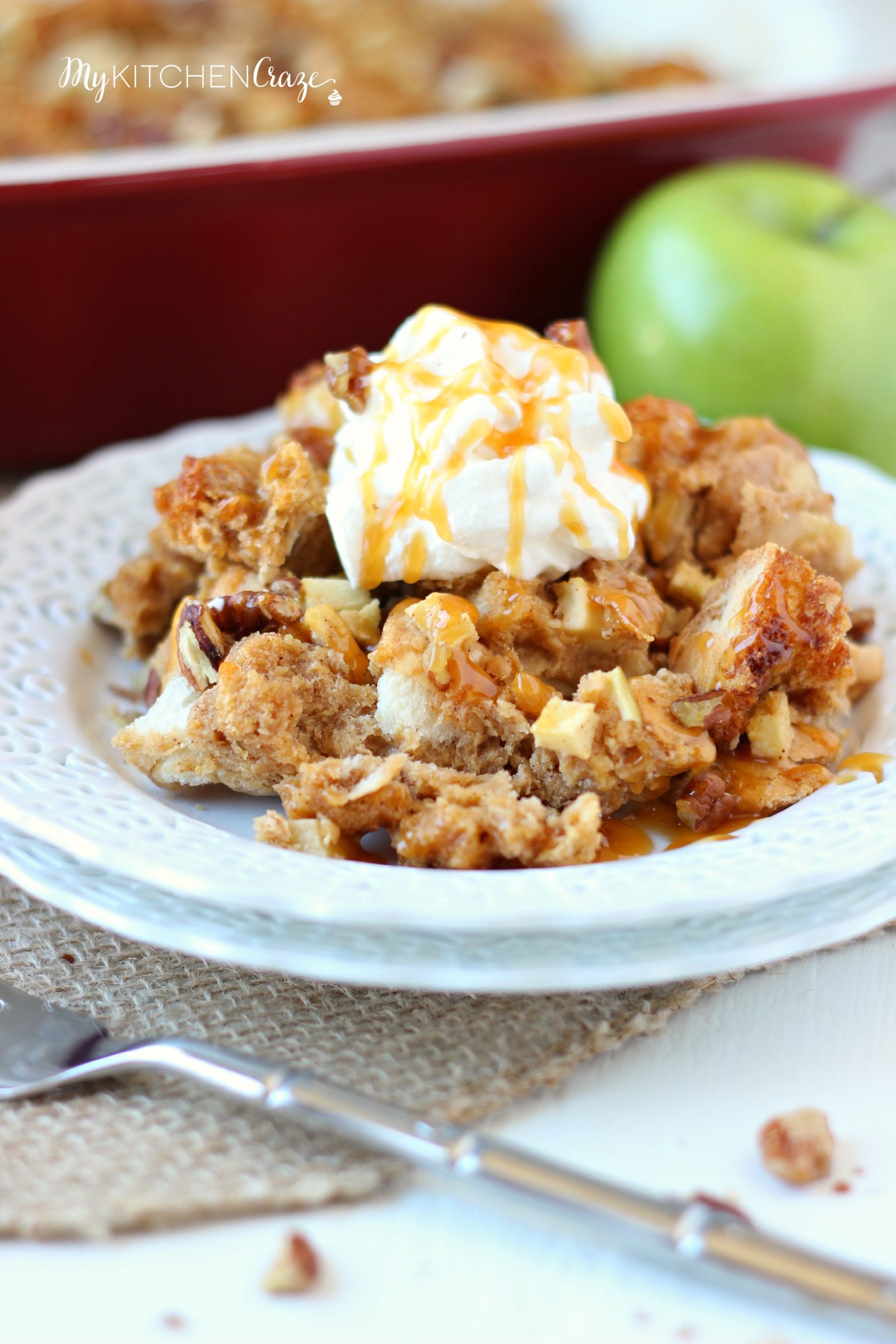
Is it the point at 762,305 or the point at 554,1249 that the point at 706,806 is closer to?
the point at 554,1249

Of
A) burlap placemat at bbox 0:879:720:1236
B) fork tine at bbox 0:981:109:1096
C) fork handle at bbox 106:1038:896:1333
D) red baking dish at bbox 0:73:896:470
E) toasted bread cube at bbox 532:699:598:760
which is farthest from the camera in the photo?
red baking dish at bbox 0:73:896:470

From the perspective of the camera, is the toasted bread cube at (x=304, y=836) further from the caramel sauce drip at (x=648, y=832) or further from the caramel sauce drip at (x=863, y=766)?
the caramel sauce drip at (x=863, y=766)

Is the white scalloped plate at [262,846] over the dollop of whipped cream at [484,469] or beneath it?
beneath

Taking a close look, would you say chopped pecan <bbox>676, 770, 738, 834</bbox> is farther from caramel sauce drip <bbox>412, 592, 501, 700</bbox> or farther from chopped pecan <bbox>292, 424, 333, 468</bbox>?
chopped pecan <bbox>292, 424, 333, 468</bbox>

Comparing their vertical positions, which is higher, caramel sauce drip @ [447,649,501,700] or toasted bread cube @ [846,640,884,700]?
caramel sauce drip @ [447,649,501,700]

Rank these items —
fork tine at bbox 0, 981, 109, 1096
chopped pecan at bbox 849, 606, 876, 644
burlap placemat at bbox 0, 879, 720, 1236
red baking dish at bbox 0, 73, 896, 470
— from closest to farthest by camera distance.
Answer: burlap placemat at bbox 0, 879, 720, 1236
fork tine at bbox 0, 981, 109, 1096
chopped pecan at bbox 849, 606, 876, 644
red baking dish at bbox 0, 73, 896, 470

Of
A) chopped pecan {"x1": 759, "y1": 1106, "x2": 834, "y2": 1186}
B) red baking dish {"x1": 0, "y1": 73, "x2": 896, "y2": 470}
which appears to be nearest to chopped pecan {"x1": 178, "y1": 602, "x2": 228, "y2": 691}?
chopped pecan {"x1": 759, "y1": 1106, "x2": 834, "y2": 1186}

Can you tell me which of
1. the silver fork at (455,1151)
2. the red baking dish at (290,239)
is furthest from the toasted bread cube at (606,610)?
the red baking dish at (290,239)
